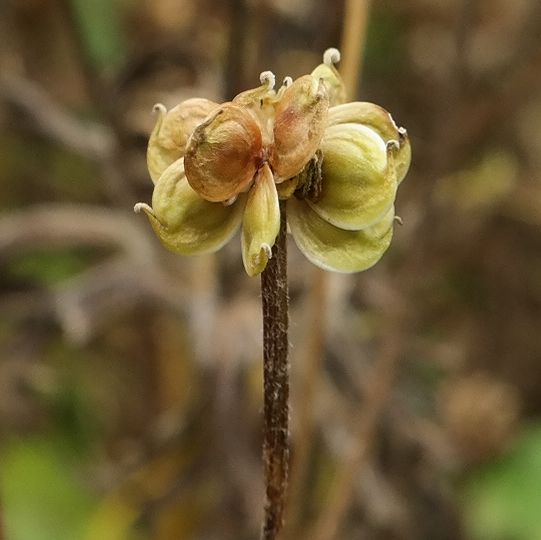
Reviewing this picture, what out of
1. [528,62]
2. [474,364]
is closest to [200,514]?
[474,364]

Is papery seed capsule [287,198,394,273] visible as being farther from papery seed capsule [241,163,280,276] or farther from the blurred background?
the blurred background

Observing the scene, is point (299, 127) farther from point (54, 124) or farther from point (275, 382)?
point (54, 124)

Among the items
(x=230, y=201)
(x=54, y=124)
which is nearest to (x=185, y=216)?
(x=230, y=201)

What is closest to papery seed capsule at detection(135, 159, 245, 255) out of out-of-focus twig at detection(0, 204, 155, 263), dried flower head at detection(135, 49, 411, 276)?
dried flower head at detection(135, 49, 411, 276)

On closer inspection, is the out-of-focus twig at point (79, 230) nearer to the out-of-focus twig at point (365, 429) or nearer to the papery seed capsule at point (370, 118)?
the out-of-focus twig at point (365, 429)

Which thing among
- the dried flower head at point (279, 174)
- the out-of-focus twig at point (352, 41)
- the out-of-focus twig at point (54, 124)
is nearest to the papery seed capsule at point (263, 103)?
the dried flower head at point (279, 174)

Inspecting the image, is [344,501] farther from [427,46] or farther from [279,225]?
[427,46]
